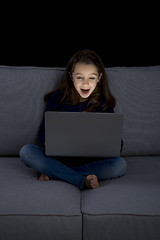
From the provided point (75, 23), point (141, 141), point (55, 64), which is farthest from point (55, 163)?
point (75, 23)

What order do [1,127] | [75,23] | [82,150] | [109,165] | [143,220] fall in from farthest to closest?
1. [75,23]
2. [1,127]
3. [109,165]
4. [82,150]
5. [143,220]

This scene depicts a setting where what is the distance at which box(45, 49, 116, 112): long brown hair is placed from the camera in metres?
1.78

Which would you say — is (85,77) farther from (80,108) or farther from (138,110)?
(138,110)

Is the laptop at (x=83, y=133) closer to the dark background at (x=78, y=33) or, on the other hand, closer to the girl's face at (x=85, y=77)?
the girl's face at (x=85, y=77)

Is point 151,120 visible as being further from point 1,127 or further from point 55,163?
point 1,127

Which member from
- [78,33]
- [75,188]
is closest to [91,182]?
[75,188]

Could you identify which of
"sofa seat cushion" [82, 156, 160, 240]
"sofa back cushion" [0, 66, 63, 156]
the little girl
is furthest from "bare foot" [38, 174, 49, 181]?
"sofa back cushion" [0, 66, 63, 156]

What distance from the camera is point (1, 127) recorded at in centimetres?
174

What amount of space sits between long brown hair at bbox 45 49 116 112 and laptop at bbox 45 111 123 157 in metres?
0.49

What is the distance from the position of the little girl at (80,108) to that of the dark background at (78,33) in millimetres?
638

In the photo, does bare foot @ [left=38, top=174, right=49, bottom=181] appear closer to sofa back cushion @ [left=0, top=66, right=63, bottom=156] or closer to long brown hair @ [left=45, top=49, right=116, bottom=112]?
sofa back cushion @ [left=0, top=66, right=63, bottom=156]

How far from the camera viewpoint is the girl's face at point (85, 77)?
1662 mm

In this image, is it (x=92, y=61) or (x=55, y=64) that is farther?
(x=55, y=64)

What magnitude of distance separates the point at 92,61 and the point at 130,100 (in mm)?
365
